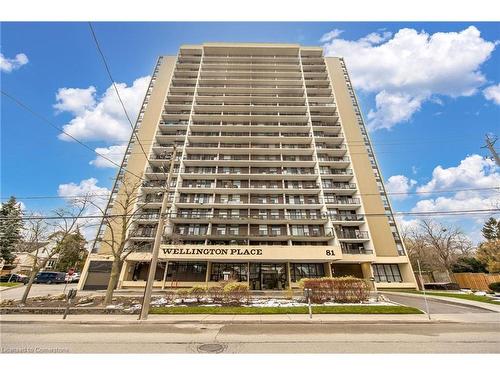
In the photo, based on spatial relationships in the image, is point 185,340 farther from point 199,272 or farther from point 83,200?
point 199,272

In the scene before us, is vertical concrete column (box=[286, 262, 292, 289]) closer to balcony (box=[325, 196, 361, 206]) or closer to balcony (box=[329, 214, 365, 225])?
balcony (box=[329, 214, 365, 225])

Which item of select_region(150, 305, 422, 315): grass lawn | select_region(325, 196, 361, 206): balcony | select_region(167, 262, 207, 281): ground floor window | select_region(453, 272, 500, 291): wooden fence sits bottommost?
select_region(150, 305, 422, 315): grass lawn

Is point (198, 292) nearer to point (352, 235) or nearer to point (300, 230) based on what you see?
point (300, 230)

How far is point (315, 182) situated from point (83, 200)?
29.4 m

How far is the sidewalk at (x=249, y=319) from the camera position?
34.1ft

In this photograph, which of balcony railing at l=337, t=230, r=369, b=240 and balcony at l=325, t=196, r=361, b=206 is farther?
balcony at l=325, t=196, r=361, b=206

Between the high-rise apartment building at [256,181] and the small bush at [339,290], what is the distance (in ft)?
26.7

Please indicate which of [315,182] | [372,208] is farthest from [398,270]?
[315,182]

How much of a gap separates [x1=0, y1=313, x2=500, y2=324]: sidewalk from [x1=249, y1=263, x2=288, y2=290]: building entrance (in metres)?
17.4

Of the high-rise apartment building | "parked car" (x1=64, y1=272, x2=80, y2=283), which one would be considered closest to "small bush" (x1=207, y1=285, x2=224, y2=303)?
the high-rise apartment building

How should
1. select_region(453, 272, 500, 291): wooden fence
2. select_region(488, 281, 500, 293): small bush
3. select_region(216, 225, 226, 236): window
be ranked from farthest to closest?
select_region(216, 225, 226, 236): window
select_region(453, 272, 500, 291): wooden fence
select_region(488, 281, 500, 293): small bush

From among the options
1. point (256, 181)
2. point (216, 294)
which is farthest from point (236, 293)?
point (256, 181)

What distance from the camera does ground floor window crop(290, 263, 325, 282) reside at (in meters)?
29.2

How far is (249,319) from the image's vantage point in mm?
10734
